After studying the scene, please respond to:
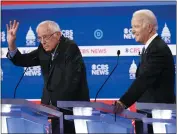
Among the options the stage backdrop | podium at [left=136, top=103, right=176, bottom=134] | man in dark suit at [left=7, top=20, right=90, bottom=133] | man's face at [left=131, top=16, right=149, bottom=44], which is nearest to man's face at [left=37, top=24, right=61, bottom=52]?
man in dark suit at [left=7, top=20, right=90, bottom=133]

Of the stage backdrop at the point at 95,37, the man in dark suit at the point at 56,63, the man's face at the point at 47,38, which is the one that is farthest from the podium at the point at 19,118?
the stage backdrop at the point at 95,37

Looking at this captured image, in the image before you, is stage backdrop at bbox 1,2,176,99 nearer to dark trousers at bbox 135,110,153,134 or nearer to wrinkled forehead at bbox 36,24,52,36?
wrinkled forehead at bbox 36,24,52,36

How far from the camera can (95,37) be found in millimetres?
5652

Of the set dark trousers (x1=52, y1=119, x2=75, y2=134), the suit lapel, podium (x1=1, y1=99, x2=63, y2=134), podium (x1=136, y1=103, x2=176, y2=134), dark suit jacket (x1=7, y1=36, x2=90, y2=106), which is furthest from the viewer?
the suit lapel

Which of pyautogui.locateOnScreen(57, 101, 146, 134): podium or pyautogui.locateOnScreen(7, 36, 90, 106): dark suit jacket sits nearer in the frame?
pyautogui.locateOnScreen(57, 101, 146, 134): podium

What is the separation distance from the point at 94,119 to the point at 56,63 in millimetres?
1846

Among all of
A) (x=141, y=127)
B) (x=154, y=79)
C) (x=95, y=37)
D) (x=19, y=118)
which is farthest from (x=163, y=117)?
(x=95, y=37)

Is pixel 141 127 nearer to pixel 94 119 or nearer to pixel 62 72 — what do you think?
pixel 94 119

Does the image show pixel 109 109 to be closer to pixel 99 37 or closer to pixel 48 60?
pixel 48 60

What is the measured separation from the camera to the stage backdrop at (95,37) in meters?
5.56

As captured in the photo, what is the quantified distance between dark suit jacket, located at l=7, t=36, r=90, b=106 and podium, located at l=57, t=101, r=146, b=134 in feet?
4.59

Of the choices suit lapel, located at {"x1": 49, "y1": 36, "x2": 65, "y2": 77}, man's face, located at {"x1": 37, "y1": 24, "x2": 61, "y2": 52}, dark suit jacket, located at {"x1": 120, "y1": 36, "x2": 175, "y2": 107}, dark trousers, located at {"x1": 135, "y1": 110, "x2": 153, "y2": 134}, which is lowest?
dark trousers, located at {"x1": 135, "y1": 110, "x2": 153, "y2": 134}

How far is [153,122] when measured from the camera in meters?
2.37

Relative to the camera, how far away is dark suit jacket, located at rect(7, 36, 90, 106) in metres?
3.93
